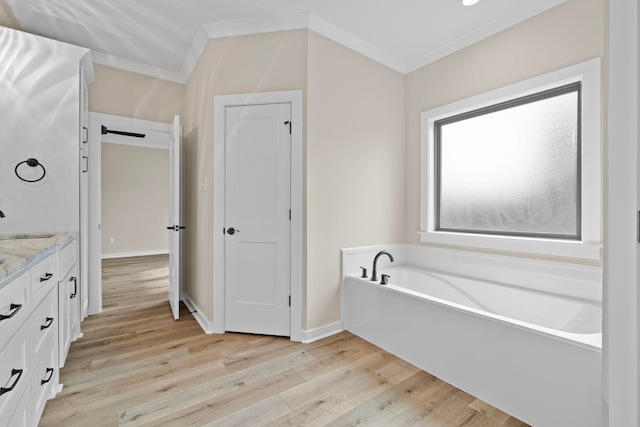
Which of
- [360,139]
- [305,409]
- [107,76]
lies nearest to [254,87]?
[360,139]

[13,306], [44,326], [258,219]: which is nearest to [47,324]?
[44,326]

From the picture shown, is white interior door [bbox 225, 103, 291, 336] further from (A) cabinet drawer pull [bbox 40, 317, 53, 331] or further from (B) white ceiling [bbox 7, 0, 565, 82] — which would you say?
(A) cabinet drawer pull [bbox 40, 317, 53, 331]

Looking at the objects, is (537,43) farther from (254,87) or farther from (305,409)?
(305,409)

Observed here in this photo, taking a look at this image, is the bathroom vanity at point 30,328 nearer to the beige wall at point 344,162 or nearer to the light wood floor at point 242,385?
the light wood floor at point 242,385

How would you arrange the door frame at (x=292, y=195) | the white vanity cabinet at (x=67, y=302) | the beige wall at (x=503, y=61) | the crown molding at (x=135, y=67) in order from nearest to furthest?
the white vanity cabinet at (x=67, y=302) → the beige wall at (x=503, y=61) → the door frame at (x=292, y=195) → the crown molding at (x=135, y=67)

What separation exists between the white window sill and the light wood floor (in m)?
1.19

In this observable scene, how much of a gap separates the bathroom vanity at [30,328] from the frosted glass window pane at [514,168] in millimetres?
3014

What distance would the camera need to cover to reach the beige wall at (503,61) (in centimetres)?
196

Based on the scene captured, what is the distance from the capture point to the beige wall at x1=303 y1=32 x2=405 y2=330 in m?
2.46

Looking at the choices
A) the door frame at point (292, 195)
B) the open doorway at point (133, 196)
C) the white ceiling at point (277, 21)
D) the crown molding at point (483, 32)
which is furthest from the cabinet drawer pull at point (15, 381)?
the open doorway at point (133, 196)

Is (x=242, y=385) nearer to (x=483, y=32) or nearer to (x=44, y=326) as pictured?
(x=44, y=326)

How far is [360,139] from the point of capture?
2771 millimetres

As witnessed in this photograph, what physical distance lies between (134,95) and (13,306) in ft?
9.88

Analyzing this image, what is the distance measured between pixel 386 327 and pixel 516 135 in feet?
6.20
